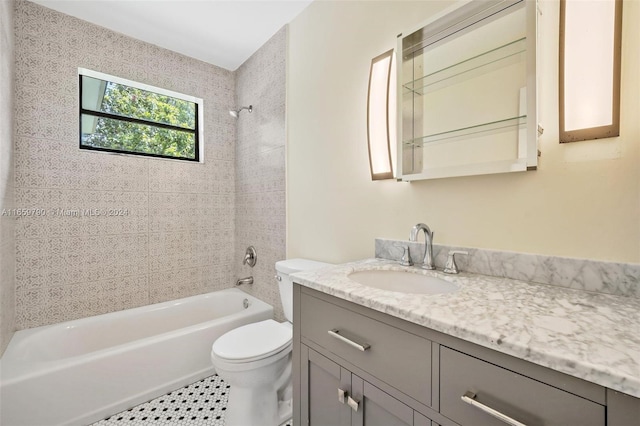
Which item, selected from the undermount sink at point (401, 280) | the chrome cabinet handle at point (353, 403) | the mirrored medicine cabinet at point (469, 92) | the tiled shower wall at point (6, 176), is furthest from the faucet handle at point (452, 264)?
the tiled shower wall at point (6, 176)

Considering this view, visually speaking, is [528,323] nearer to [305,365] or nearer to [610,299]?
[610,299]

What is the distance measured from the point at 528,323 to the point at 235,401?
4.84ft

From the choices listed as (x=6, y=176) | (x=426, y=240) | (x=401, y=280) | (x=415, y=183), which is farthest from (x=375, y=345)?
(x=6, y=176)

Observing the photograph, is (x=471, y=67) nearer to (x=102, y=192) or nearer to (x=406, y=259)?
(x=406, y=259)

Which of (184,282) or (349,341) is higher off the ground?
(349,341)

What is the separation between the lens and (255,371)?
1.41 meters

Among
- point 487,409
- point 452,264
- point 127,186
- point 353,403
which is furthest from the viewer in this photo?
point 127,186

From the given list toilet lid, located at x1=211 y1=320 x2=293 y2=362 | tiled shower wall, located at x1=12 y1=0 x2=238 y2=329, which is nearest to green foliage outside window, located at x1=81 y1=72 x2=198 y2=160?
tiled shower wall, located at x1=12 y1=0 x2=238 y2=329

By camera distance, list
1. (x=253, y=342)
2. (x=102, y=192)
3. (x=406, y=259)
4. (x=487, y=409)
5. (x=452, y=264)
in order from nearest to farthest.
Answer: (x=487, y=409), (x=452, y=264), (x=406, y=259), (x=253, y=342), (x=102, y=192)

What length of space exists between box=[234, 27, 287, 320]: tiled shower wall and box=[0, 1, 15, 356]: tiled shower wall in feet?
5.10

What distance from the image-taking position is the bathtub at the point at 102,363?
1.42 m

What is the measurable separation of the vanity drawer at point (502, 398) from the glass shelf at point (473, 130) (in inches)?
34.0

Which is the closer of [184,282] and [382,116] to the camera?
[382,116]

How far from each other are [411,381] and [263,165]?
2.08 m
